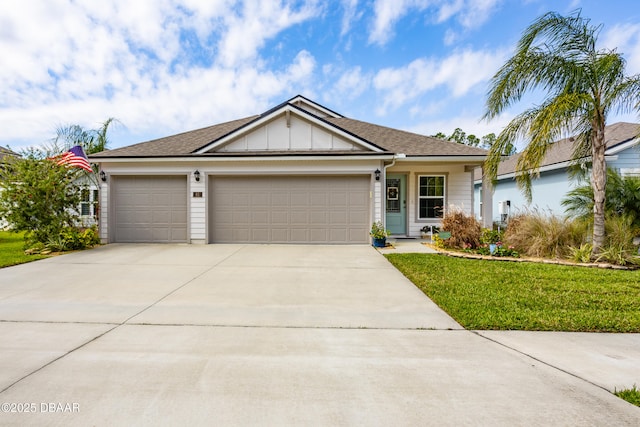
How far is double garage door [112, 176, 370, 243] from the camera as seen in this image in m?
10.2

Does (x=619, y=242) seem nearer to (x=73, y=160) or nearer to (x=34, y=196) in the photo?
(x=73, y=160)

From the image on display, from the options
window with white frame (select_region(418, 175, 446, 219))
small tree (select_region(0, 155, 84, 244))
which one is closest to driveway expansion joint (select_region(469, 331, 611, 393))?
window with white frame (select_region(418, 175, 446, 219))

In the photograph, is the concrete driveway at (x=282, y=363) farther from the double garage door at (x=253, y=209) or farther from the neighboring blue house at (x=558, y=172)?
the neighboring blue house at (x=558, y=172)

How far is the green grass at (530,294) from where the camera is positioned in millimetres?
3645

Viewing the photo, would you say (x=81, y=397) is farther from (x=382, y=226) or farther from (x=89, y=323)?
(x=382, y=226)

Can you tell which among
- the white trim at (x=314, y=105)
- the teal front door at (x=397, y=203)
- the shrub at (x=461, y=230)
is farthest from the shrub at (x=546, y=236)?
the white trim at (x=314, y=105)

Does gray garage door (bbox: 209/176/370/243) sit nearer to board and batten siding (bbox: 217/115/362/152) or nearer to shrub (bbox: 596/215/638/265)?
board and batten siding (bbox: 217/115/362/152)

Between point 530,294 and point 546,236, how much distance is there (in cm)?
407

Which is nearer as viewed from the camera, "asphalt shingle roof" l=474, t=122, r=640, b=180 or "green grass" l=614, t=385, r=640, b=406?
"green grass" l=614, t=385, r=640, b=406

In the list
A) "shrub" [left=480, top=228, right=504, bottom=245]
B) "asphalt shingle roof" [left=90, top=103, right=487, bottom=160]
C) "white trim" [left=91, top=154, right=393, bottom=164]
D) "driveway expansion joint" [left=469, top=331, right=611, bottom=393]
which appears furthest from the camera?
"asphalt shingle roof" [left=90, top=103, right=487, bottom=160]

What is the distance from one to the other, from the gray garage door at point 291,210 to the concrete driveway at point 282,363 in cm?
508

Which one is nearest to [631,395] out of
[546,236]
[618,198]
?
[546,236]

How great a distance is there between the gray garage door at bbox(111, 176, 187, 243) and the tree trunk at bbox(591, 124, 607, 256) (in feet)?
37.8

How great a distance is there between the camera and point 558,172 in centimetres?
1198
